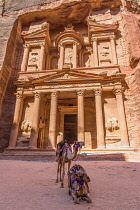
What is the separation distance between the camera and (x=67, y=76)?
47.9 ft

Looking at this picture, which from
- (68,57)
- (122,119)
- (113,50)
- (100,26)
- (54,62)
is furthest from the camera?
(54,62)

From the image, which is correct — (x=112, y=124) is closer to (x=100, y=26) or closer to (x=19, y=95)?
(x=19, y=95)

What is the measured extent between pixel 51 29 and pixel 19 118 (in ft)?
50.9

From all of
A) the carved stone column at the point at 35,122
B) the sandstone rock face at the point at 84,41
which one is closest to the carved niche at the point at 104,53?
the sandstone rock face at the point at 84,41

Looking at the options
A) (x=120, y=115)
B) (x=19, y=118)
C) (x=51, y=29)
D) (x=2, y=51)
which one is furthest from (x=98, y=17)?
(x=19, y=118)

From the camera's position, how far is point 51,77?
48.5ft

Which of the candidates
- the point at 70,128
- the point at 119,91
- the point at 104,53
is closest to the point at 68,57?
the point at 104,53

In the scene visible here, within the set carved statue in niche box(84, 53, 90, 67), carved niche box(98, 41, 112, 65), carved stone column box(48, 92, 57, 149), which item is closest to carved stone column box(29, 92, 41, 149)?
carved stone column box(48, 92, 57, 149)

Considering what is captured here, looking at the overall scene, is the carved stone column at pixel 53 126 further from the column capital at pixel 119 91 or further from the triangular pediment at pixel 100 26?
the triangular pediment at pixel 100 26

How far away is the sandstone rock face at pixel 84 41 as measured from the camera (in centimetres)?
1415

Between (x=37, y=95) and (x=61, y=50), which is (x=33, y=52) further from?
(x=37, y=95)

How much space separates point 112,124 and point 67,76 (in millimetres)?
6218

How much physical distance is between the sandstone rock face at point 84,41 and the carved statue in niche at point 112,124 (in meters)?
0.38

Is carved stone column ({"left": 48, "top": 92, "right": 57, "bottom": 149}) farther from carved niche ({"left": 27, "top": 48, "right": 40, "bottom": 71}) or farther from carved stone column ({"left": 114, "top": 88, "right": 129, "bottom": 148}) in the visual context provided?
carved stone column ({"left": 114, "top": 88, "right": 129, "bottom": 148})
